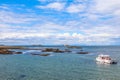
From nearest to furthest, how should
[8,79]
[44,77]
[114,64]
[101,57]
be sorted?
[8,79] < [44,77] < [114,64] < [101,57]

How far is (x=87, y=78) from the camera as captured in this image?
42.4m

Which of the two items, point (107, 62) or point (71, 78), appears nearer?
point (71, 78)

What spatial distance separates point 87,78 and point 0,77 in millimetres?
17506

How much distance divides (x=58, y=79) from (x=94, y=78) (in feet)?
24.5

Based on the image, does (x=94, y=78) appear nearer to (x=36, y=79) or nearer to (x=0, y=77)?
(x=36, y=79)

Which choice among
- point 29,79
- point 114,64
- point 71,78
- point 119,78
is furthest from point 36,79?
point 114,64

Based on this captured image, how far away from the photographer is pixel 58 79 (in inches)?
→ 1623

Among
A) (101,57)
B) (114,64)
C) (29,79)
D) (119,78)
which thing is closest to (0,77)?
(29,79)

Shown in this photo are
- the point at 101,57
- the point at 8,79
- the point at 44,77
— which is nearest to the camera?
the point at 8,79

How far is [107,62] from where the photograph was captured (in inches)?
2921

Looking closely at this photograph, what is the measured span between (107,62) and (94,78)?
3281 centimetres

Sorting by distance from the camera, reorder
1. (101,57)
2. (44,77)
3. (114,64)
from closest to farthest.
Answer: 1. (44,77)
2. (114,64)
3. (101,57)

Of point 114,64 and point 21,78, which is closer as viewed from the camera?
point 21,78

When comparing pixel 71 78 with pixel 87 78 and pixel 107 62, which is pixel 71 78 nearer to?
pixel 87 78
